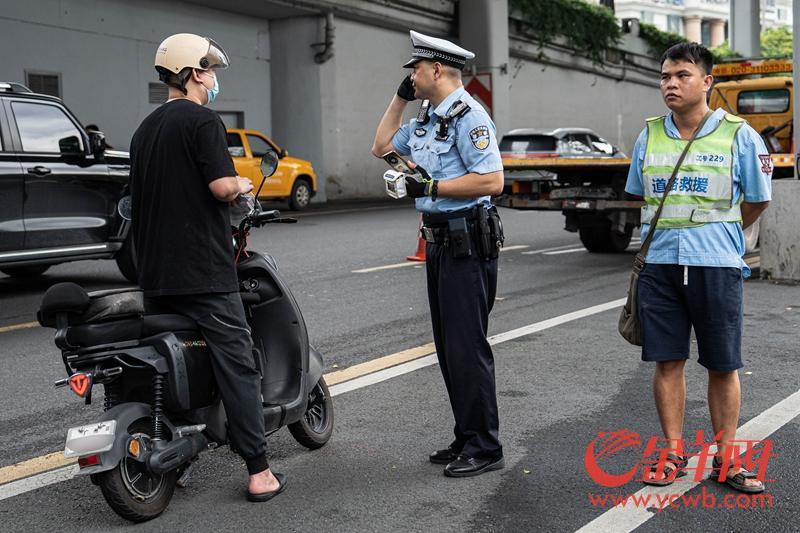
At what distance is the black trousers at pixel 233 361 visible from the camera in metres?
4.27

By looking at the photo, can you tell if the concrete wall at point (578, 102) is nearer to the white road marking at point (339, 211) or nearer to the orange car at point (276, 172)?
the white road marking at point (339, 211)

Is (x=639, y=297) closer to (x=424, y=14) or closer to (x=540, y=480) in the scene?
(x=540, y=480)

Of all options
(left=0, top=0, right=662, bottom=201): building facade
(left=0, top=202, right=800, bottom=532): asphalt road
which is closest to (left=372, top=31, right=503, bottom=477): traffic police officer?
(left=0, top=202, right=800, bottom=532): asphalt road

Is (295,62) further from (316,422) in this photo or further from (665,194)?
(665,194)

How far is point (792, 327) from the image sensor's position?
8.19 meters

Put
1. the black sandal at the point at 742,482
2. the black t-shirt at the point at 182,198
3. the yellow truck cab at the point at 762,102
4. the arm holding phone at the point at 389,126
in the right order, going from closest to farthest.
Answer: the black t-shirt at the point at 182,198
the black sandal at the point at 742,482
the arm holding phone at the point at 389,126
the yellow truck cab at the point at 762,102

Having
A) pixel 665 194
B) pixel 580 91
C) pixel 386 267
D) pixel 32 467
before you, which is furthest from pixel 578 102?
pixel 32 467

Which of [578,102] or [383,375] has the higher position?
[578,102]

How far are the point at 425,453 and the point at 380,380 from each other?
4.98 ft

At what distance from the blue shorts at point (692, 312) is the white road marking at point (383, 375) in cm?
218

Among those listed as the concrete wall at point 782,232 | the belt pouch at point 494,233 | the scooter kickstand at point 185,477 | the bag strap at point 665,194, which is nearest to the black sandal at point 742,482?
the bag strap at point 665,194

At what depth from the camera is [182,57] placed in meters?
4.22

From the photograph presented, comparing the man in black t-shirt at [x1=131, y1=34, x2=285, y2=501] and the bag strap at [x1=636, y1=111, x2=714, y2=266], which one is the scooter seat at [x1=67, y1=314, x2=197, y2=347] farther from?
the bag strap at [x1=636, y1=111, x2=714, y2=266]

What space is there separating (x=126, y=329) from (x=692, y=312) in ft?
7.54
